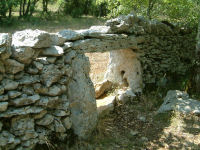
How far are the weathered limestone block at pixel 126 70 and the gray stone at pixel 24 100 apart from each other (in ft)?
13.0

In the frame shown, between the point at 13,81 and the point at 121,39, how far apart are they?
11.1 ft

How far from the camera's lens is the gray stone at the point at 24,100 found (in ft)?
12.8

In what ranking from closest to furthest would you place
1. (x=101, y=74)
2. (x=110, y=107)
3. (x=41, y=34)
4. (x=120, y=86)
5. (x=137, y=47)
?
(x=41, y=34) → (x=110, y=107) → (x=137, y=47) → (x=120, y=86) → (x=101, y=74)

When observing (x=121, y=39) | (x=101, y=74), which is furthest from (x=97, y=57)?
(x=121, y=39)

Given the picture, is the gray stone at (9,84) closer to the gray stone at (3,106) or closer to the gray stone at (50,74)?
the gray stone at (3,106)

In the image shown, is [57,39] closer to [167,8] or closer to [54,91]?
[54,91]

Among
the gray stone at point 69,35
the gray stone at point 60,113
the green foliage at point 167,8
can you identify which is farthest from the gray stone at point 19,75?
the green foliage at point 167,8

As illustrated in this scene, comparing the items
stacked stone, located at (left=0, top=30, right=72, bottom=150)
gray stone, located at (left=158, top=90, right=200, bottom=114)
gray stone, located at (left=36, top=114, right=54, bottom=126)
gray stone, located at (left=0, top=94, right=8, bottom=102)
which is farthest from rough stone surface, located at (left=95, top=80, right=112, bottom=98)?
gray stone, located at (left=0, top=94, right=8, bottom=102)

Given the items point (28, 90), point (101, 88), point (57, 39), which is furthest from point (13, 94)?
point (101, 88)

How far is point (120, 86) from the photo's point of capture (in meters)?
7.80

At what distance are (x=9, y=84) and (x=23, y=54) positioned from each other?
1.67 ft

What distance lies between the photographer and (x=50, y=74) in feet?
14.3

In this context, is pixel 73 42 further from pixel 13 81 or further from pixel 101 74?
pixel 101 74

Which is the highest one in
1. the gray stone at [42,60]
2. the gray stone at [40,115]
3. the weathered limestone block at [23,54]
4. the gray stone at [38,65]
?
the weathered limestone block at [23,54]
